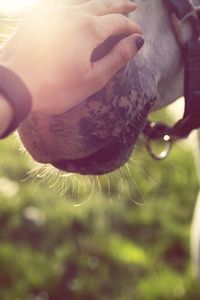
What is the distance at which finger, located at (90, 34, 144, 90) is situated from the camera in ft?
5.69

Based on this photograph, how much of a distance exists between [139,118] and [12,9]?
0.64 m

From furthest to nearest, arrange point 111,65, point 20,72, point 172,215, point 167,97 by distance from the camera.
Answer: point 172,215
point 167,97
point 111,65
point 20,72

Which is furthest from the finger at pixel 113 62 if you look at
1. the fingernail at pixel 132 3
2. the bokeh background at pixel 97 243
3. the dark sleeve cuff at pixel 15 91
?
the bokeh background at pixel 97 243

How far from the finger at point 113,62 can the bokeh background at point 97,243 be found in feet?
4.33

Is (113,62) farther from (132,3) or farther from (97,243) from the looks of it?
(97,243)

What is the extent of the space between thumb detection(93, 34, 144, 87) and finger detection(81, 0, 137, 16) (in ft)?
0.31

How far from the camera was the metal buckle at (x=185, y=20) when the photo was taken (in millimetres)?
2311

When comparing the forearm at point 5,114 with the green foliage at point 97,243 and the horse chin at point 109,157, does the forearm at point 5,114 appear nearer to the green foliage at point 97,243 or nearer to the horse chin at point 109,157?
the horse chin at point 109,157

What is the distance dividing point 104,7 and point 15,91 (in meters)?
0.42

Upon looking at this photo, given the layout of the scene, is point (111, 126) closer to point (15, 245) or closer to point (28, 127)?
point (28, 127)

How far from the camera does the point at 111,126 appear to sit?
194 cm

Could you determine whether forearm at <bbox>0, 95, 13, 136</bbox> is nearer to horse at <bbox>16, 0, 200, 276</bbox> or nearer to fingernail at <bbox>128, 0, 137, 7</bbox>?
horse at <bbox>16, 0, 200, 276</bbox>

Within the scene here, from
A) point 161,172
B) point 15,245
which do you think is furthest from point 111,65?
point 161,172

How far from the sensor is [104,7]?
1765 millimetres
